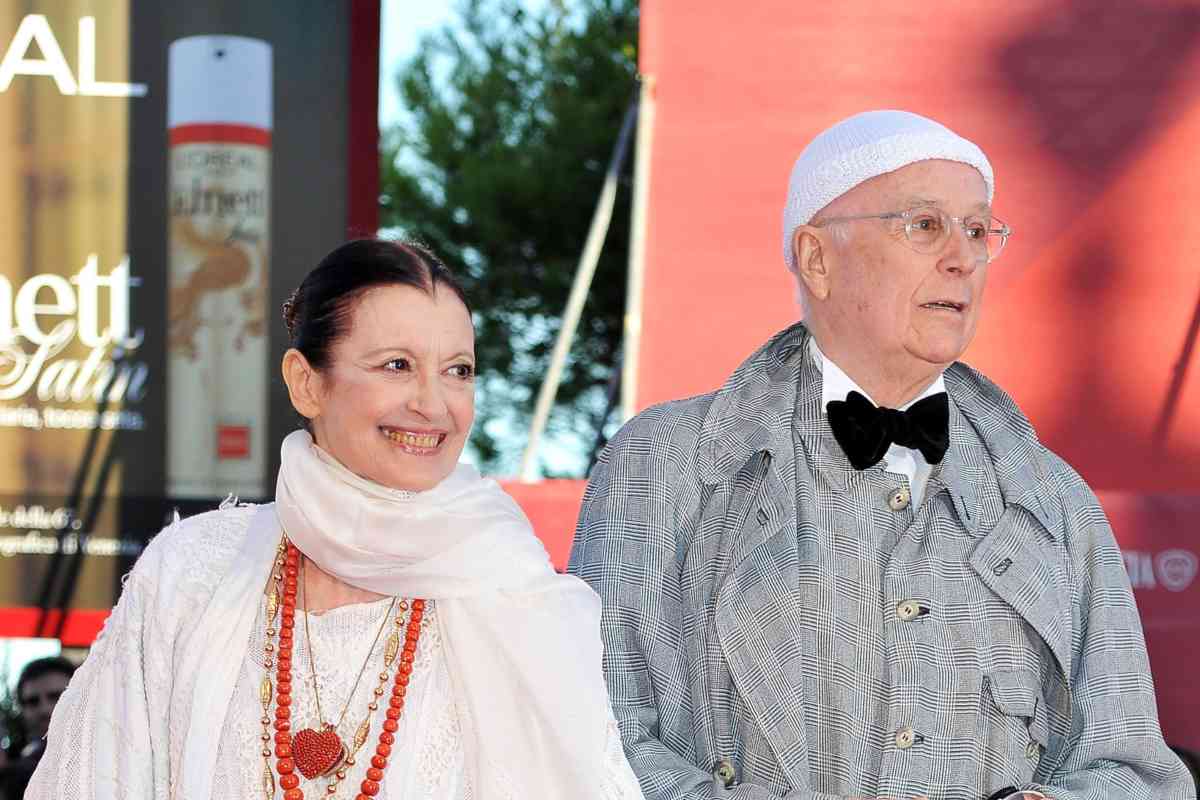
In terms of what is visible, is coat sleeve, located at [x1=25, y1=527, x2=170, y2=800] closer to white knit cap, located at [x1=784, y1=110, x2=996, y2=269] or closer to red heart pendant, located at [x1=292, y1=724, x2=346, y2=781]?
red heart pendant, located at [x1=292, y1=724, x2=346, y2=781]

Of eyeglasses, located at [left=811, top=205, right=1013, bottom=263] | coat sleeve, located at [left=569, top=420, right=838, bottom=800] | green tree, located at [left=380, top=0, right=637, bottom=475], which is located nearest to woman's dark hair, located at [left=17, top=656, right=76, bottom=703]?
coat sleeve, located at [left=569, top=420, right=838, bottom=800]

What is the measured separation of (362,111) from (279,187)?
0.34m

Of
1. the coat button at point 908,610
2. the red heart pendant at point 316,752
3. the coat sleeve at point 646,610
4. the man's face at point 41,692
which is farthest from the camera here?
the man's face at point 41,692

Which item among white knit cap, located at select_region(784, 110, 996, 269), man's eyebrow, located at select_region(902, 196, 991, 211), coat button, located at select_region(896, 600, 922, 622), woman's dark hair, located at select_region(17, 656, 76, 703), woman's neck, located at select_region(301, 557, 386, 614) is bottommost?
woman's dark hair, located at select_region(17, 656, 76, 703)

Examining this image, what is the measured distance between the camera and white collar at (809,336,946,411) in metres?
2.67

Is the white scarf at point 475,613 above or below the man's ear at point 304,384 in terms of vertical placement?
below

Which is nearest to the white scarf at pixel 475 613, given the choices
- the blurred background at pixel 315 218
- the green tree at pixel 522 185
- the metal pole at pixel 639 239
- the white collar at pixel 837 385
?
the white collar at pixel 837 385

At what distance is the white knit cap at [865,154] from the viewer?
8.54 feet

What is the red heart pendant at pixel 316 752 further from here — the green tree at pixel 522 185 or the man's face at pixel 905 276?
the green tree at pixel 522 185

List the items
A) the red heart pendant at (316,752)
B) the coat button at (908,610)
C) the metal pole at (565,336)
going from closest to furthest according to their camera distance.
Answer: the red heart pendant at (316,752) → the coat button at (908,610) → the metal pole at (565,336)

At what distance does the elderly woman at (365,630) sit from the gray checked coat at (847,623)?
404 mm

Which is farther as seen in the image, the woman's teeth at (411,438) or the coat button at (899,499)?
the coat button at (899,499)

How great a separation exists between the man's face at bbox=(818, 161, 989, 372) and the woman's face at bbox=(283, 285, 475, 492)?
0.80m

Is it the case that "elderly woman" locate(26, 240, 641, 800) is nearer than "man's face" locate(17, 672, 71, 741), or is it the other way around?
"elderly woman" locate(26, 240, 641, 800)
